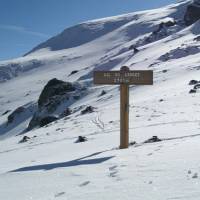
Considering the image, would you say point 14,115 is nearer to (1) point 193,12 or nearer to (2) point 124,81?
(2) point 124,81

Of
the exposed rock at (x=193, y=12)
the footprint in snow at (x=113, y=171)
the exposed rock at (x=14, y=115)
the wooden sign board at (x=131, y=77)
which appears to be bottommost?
the exposed rock at (x=14, y=115)

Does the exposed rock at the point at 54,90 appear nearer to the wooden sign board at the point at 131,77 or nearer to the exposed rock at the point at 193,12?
the wooden sign board at the point at 131,77

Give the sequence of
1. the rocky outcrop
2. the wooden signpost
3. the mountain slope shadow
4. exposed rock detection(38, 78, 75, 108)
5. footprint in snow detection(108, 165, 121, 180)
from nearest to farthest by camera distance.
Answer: footprint in snow detection(108, 165, 121, 180)
the mountain slope shadow
the wooden signpost
the rocky outcrop
exposed rock detection(38, 78, 75, 108)

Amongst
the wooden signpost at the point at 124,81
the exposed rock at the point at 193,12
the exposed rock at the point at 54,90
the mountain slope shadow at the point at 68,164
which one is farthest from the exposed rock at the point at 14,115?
the exposed rock at the point at 193,12

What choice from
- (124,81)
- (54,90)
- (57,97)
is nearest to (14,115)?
(54,90)

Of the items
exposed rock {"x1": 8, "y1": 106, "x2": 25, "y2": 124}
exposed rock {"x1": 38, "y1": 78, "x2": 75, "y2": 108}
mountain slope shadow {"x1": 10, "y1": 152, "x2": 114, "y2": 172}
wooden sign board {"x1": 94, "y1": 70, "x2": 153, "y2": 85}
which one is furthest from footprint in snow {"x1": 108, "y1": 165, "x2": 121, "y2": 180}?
exposed rock {"x1": 8, "y1": 106, "x2": 25, "y2": 124}

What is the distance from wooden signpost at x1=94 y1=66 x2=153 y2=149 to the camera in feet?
39.9

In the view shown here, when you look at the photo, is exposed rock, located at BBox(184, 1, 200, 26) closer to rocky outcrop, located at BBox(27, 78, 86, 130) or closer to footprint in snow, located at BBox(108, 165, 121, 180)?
rocky outcrop, located at BBox(27, 78, 86, 130)

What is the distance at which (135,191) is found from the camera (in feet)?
23.2

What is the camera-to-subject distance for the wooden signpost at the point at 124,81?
39.9 ft

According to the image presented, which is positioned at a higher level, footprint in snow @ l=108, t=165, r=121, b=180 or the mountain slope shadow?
footprint in snow @ l=108, t=165, r=121, b=180

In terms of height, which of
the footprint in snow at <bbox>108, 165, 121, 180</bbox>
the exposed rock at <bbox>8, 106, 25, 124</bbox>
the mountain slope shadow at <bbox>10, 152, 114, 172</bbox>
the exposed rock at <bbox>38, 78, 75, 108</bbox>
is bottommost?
the exposed rock at <bbox>8, 106, 25, 124</bbox>

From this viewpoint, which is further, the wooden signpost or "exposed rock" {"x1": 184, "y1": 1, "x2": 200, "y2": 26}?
"exposed rock" {"x1": 184, "y1": 1, "x2": 200, "y2": 26}

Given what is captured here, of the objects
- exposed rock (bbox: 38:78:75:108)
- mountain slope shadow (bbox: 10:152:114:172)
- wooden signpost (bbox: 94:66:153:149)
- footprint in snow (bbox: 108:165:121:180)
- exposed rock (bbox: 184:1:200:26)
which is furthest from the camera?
exposed rock (bbox: 184:1:200:26)
